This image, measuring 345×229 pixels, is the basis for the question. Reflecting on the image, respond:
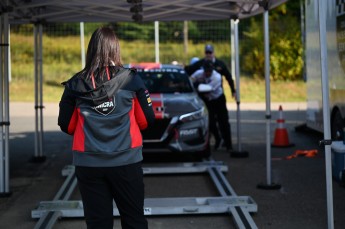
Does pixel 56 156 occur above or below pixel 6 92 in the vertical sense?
below

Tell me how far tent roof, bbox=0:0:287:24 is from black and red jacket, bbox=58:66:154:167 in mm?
4629

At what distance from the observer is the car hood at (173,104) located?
10.4 metres

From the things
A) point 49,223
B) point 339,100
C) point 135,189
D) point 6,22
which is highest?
point 6,22

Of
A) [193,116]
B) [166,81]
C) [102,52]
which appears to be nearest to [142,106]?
[102,52]

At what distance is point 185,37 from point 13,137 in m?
12.5

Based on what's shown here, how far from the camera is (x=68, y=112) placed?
447 centimetres

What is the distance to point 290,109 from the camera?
22.6m

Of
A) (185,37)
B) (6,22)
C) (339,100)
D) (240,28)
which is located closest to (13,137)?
(6,22)

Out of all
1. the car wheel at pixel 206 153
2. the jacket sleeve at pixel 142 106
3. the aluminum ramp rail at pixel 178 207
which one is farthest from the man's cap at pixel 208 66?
the jacket sleeve at pixel 142 106

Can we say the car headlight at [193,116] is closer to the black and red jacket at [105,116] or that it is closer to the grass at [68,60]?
the black and red jacket at [105,116]

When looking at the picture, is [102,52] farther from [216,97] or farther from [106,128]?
[216,97]

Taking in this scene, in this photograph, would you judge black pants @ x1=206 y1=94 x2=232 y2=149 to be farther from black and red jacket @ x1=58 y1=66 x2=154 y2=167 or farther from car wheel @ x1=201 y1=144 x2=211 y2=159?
black and red jacket @ x1=58 y1=66 x2=154 y2=167

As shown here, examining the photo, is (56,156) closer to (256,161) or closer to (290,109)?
(256,161)

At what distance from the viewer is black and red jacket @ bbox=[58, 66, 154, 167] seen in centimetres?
436
